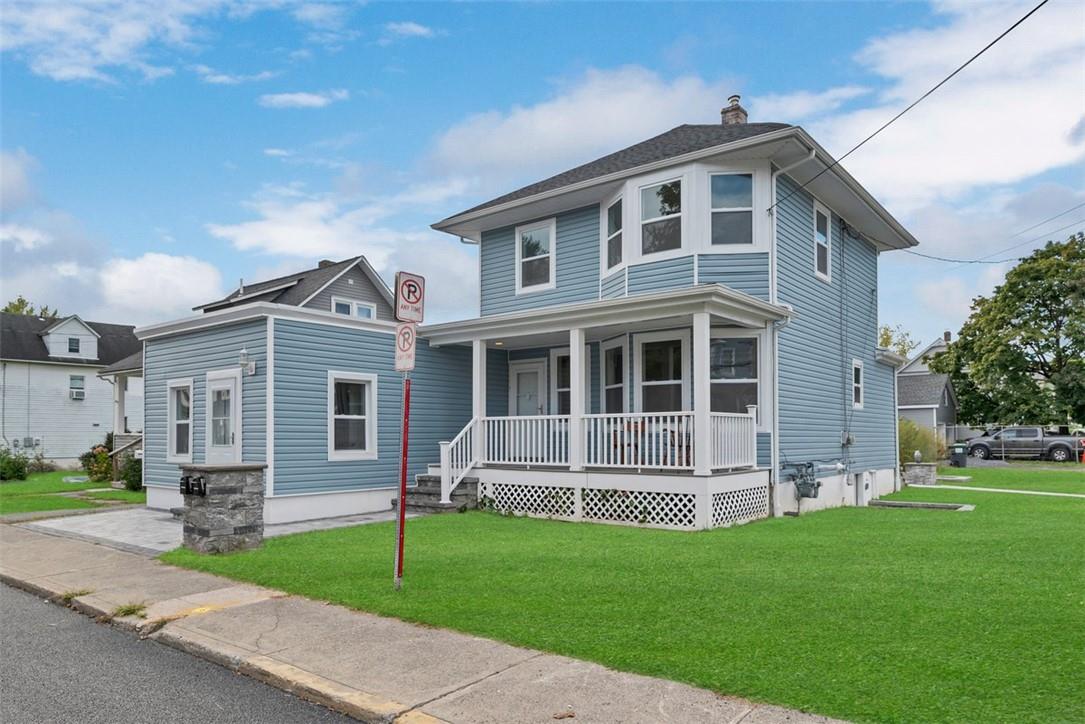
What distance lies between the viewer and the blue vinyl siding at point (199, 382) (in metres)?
11.6

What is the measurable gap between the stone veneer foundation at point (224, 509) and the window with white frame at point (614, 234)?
7252 mm

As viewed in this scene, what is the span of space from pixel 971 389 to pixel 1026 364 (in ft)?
12.3

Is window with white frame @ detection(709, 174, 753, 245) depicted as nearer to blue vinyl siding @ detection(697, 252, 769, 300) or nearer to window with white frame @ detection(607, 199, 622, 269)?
blue vinyl siding @ detection(697, 252, 769, 300)

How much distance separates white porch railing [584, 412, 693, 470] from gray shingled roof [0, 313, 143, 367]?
77.1 ft

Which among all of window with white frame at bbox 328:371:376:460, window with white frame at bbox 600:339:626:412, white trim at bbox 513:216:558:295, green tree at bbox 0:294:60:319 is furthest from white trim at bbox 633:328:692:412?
green tree at bbox 0:294:60:319

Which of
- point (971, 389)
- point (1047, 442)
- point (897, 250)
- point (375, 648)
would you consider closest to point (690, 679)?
point (375, 648)

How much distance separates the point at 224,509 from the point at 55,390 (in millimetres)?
27636

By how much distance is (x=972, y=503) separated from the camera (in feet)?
45.4

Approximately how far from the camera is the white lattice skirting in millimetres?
10141

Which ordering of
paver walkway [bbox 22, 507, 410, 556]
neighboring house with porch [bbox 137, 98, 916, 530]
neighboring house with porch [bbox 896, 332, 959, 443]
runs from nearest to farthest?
paver walkway [bbox 22, 507, 410, 556], neighboring house with porch [bbox 137, 98, 916, 530], neighboring house with porch [bbox 896, 332, 959, 443]

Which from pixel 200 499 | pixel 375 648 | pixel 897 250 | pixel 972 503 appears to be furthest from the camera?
pixel 897 250

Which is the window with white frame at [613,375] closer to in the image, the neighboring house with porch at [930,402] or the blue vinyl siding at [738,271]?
the blue vinyl siding at [738,271]

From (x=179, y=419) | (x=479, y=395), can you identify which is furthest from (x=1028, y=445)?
(x=179, y=419)

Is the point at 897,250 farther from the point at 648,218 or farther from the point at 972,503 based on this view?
the point at 648,218
